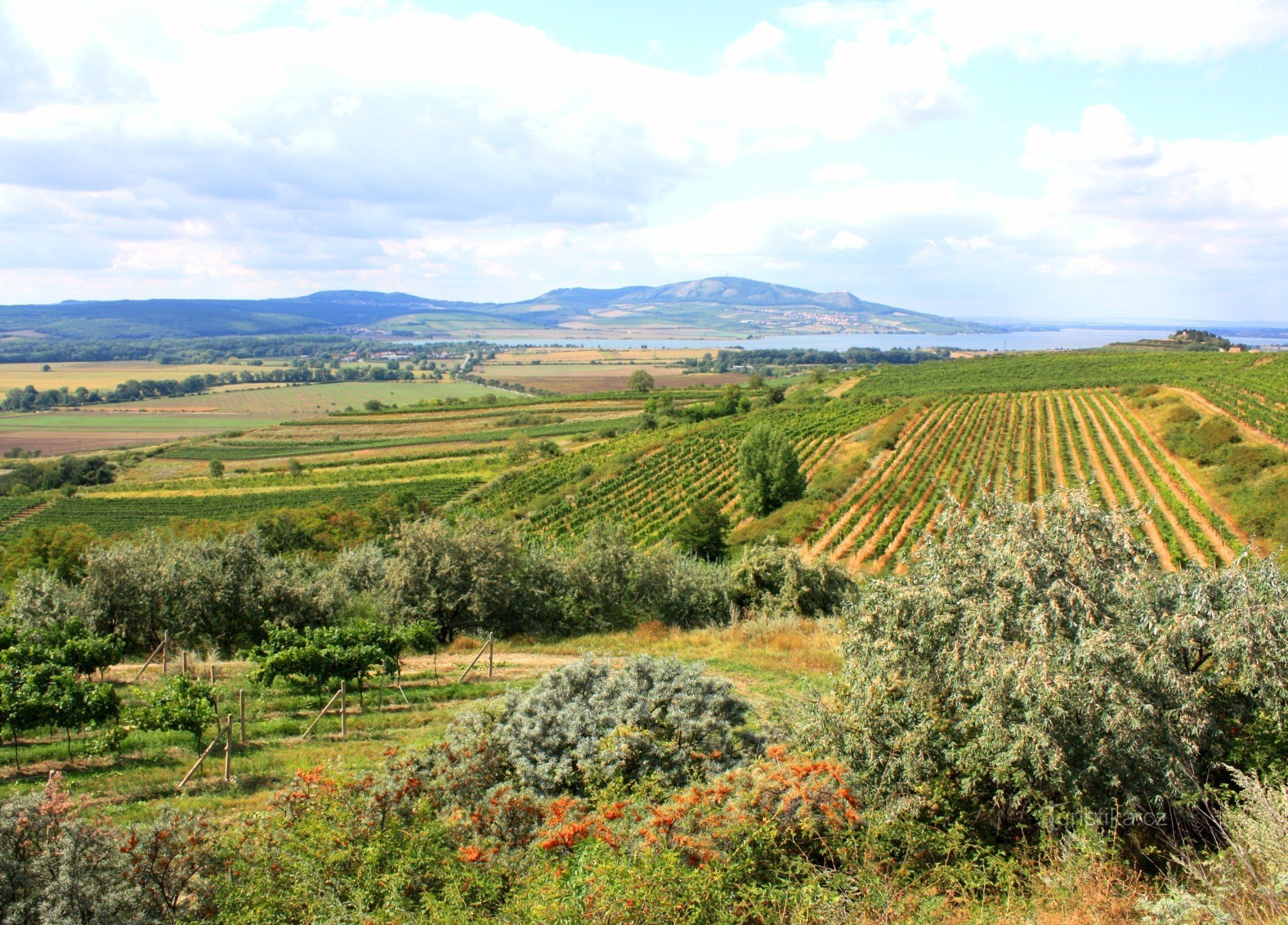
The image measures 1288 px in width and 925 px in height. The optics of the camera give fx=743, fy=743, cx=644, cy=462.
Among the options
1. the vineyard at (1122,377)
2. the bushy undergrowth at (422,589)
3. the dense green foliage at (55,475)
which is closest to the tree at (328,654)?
the bushy undergrowth at (422,589)

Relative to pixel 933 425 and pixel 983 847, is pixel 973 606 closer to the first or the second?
pixel 983 847

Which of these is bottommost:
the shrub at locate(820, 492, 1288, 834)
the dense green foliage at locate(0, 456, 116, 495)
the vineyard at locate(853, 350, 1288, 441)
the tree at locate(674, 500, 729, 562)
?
the dense green foliage at locate(0, 456, 116, 495)

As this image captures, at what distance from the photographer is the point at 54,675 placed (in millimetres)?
12391

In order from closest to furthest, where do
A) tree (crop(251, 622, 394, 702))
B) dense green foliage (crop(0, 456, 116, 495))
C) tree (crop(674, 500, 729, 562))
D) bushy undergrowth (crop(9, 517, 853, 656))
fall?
tree (crop(251, 622, 394, 702))
bushy undergrowth (crop(9, 517, 853, 656))
tree (crop(674, 500, 729, 562))
dense green foliage (crop(0, 456, 116, 495))

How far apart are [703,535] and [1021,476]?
49.3 ft

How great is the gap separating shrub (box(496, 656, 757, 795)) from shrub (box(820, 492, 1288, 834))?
171cm

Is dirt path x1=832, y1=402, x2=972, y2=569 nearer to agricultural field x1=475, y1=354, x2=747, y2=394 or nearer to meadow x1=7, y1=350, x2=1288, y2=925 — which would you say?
meadow x1=7, y1=350, x2=1288, y2=925

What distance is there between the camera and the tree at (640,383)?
137m

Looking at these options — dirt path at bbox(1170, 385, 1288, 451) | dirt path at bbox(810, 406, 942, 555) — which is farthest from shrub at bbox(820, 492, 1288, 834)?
dirt path at bbox(1170, 385, 1288, 451)

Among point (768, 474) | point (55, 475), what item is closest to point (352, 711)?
point (768, 474)

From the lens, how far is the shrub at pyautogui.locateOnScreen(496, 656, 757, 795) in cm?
927

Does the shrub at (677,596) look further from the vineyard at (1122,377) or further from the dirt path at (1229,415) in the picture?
the vineyard at (1122,377)

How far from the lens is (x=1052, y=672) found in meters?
7.27

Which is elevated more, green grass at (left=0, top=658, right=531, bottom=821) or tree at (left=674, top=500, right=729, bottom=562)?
green grass at (left=0, top=658, right=531, bottom=821)
